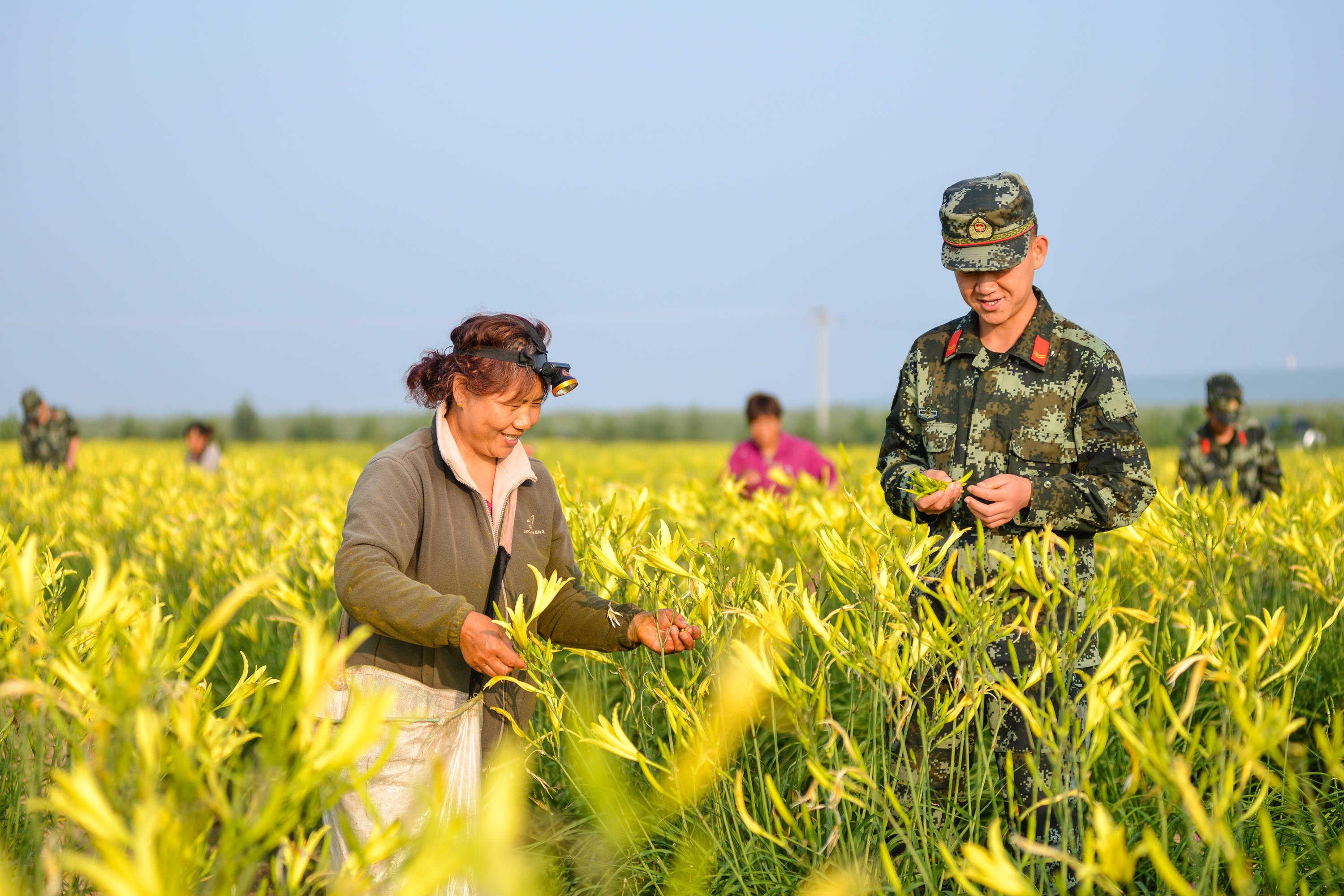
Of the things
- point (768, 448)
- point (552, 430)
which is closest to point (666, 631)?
point (768, 448)

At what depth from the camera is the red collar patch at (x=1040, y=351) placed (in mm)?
2184

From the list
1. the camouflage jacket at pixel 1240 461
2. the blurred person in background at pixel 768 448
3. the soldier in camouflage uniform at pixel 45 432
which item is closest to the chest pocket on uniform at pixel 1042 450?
the blurred person in background at pixel 768 448

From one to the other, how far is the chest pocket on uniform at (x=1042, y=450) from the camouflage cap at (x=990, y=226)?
0.38 meters

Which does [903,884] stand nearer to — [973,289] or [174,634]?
[973,289]

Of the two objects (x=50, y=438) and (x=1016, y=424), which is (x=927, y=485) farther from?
(x=50, y=438)

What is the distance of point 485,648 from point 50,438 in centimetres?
900

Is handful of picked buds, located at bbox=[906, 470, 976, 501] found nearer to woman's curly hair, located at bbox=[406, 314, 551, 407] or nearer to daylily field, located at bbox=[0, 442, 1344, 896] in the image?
daylily field, located at bbox=[0, 442, 1344, 896]

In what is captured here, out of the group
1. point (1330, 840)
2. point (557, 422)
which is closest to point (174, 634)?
point (1330, 840)

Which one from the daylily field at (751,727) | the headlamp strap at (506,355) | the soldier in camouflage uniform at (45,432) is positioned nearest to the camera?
the daylily field at (751,727)

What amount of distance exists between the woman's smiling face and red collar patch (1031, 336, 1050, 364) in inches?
43.2

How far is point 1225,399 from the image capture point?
214 inches

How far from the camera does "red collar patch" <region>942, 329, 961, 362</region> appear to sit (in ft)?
7.54

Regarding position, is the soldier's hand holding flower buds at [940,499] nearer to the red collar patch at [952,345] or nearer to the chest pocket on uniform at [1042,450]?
the chest pocket on uniform at [1042,450]

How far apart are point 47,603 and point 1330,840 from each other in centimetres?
265
